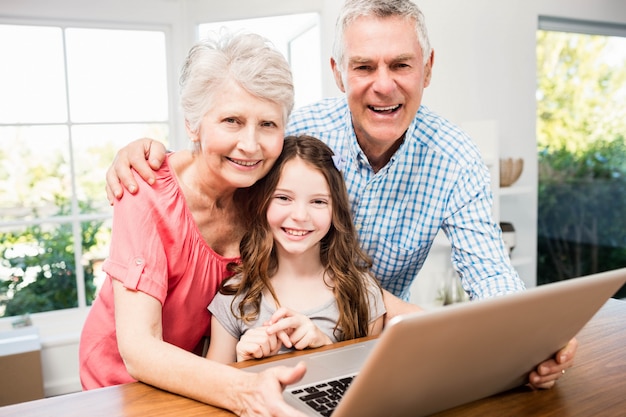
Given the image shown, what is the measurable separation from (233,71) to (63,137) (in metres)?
2.32

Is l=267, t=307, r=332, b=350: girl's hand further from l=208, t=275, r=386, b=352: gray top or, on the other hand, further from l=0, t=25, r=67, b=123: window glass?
l=0, t=25, r=67, b=123: window glass

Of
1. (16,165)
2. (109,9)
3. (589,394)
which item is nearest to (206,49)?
(589,394)

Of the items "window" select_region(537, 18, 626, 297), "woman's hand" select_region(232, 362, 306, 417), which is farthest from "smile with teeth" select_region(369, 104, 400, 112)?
"window" select_region(537, 18, 626, 297)

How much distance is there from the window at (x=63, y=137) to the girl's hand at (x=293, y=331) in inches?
93.9

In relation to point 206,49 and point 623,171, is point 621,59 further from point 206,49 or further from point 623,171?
point 206,49

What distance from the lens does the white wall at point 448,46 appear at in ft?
9.75

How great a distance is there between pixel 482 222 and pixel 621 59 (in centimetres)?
336

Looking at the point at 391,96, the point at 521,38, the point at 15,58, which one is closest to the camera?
the point at 391,96

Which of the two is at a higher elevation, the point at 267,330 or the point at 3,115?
the point at 3,115

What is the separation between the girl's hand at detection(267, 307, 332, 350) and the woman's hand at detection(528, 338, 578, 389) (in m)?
0.41

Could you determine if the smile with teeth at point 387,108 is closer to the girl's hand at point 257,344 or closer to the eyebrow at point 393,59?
the eyebrow at point 393,59

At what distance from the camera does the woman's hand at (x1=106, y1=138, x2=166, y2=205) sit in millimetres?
1179

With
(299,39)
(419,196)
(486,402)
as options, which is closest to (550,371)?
(486,402)

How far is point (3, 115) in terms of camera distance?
2998 mm
